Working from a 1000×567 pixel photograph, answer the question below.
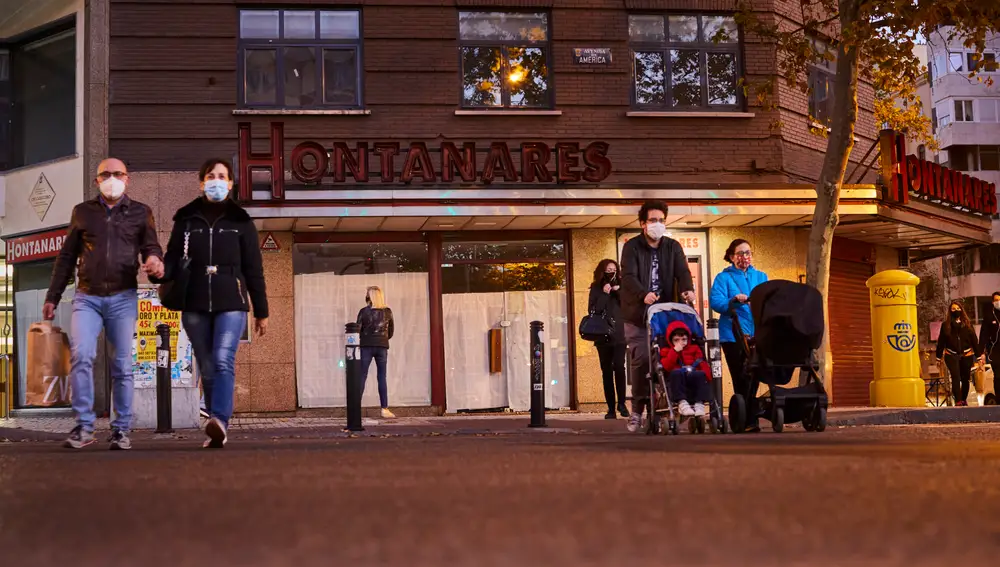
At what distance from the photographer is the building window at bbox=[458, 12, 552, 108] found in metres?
22.0

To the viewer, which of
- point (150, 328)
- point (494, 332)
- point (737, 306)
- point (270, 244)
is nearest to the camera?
point (737, 306)

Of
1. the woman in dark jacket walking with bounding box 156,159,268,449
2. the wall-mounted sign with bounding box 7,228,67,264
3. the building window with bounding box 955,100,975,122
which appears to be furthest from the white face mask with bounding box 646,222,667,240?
the building window with bounding box 955,100,975,122

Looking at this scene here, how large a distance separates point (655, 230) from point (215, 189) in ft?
13.0

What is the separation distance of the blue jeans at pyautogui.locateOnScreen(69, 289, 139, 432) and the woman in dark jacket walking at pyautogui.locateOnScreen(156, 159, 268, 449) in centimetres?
43

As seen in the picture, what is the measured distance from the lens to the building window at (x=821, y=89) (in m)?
24.2

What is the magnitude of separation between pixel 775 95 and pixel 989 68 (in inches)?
206

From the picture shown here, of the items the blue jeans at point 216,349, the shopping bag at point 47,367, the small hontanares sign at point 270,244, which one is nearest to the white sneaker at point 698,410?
the blue jeans at point 216,349

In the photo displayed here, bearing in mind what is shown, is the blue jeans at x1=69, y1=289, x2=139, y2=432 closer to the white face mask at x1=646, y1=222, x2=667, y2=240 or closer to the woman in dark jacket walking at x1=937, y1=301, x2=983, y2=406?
the white face mask at x1=646, y1=222, x2=667, y2=240

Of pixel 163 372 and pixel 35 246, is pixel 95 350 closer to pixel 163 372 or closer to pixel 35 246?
pixel 163 372

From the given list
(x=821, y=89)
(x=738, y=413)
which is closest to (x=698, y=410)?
(x=738, y=413)

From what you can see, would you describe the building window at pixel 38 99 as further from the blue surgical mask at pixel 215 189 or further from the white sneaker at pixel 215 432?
the white sneaker at pixel 215 432

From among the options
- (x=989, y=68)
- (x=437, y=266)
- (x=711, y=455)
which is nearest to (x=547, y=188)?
(x=437, y=266)

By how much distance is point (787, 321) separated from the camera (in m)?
12.2

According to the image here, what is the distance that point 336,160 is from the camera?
2016cm
